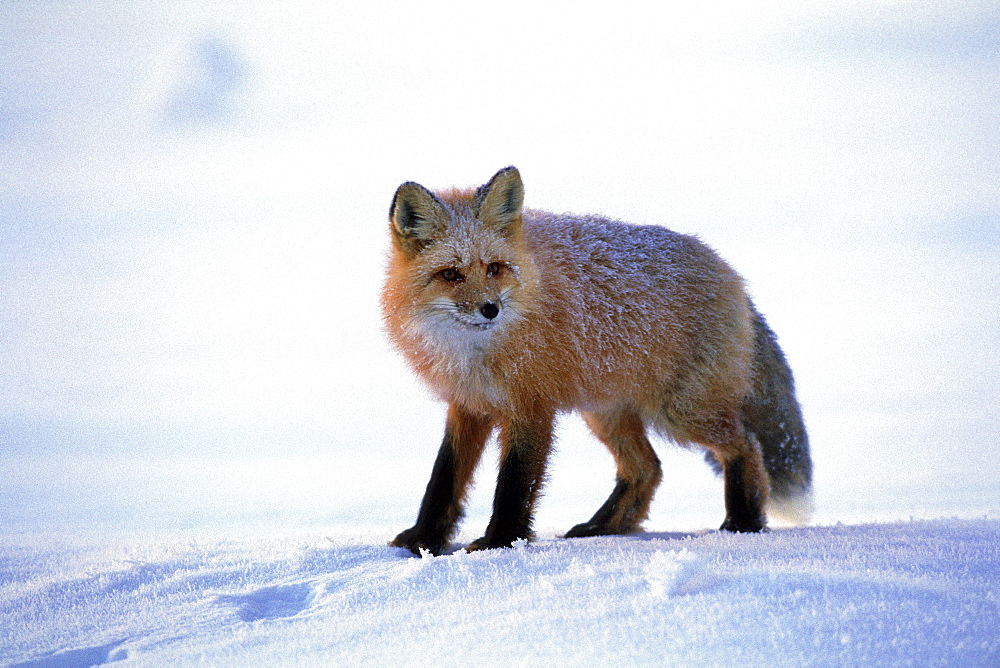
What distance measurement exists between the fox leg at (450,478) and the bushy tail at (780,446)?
5.15 feet

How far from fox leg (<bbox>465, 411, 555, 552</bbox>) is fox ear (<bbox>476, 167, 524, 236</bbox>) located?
86 cm

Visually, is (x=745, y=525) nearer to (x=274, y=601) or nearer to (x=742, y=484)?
(x=742, y=484)

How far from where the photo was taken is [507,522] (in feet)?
12.2

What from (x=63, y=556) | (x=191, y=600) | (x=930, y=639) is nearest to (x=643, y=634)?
(x=930, y=639)

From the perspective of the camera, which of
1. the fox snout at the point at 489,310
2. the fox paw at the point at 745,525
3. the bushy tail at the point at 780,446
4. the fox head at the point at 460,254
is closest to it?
the fox snout at the point at 489,310

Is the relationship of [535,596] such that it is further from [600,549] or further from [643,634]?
[600,549]

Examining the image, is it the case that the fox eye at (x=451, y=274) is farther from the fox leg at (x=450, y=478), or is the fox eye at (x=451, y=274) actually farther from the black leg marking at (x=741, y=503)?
the black leg marking at (x=741, y=503)

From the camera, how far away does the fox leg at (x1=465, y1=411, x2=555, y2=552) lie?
12.2ft

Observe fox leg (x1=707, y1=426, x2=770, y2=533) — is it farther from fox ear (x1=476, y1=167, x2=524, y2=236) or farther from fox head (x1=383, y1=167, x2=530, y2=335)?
fox ear (x1=476, y1=167, x2=524, y2=236)

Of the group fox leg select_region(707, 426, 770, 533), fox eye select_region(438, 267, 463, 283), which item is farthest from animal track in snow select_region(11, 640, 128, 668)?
fox leg select_region(707, 426, 770, 533)

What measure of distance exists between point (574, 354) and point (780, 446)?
1567 millimetres

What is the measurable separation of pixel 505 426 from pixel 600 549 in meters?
0.72

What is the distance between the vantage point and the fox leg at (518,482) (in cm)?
372

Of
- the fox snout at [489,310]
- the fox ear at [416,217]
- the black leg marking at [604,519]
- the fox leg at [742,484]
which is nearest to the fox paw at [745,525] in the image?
the fox leg at [742,484]
